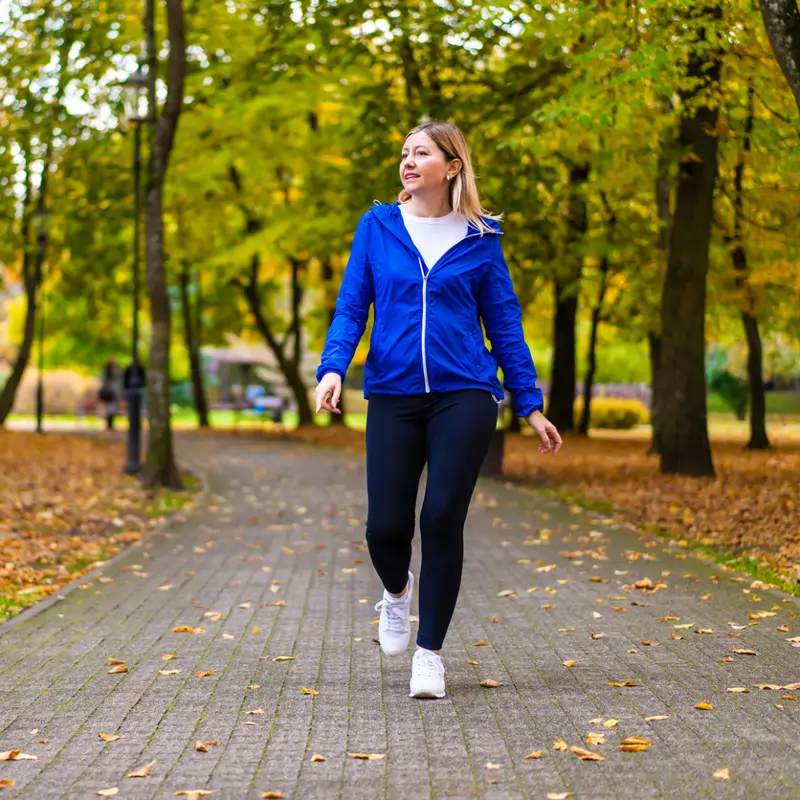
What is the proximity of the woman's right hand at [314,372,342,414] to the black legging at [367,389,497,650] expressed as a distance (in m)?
0.28

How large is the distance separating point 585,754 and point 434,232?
7.01ft

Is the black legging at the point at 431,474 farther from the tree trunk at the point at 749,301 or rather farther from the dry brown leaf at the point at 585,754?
the tree trunk at the point at 749,301

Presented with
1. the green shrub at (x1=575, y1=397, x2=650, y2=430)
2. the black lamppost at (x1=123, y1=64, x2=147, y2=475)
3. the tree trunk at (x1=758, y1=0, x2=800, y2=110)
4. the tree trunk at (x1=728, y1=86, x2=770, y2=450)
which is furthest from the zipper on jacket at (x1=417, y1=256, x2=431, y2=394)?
Answer: the green shrub at (x1=575, y1=397, x2=650, y2=430)

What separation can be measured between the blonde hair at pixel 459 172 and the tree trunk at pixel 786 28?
402 cm

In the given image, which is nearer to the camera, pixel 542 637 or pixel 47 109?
pixel 542 637

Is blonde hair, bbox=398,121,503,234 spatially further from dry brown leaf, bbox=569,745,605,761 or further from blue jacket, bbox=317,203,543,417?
dry brown leaf, bbox=569,745,605,761

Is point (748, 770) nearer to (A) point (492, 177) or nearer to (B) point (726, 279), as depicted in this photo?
(A) point (492, 177)

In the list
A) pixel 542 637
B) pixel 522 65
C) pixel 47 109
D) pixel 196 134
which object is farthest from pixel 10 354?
pixel 542 637

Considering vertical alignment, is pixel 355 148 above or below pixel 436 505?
above

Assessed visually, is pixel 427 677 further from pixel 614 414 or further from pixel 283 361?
pixel 614 414

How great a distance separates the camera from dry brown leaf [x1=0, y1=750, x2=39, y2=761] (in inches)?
175

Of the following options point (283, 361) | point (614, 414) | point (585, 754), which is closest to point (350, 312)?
point (585, 754)

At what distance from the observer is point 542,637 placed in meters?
6.79

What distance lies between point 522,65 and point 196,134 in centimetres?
946
